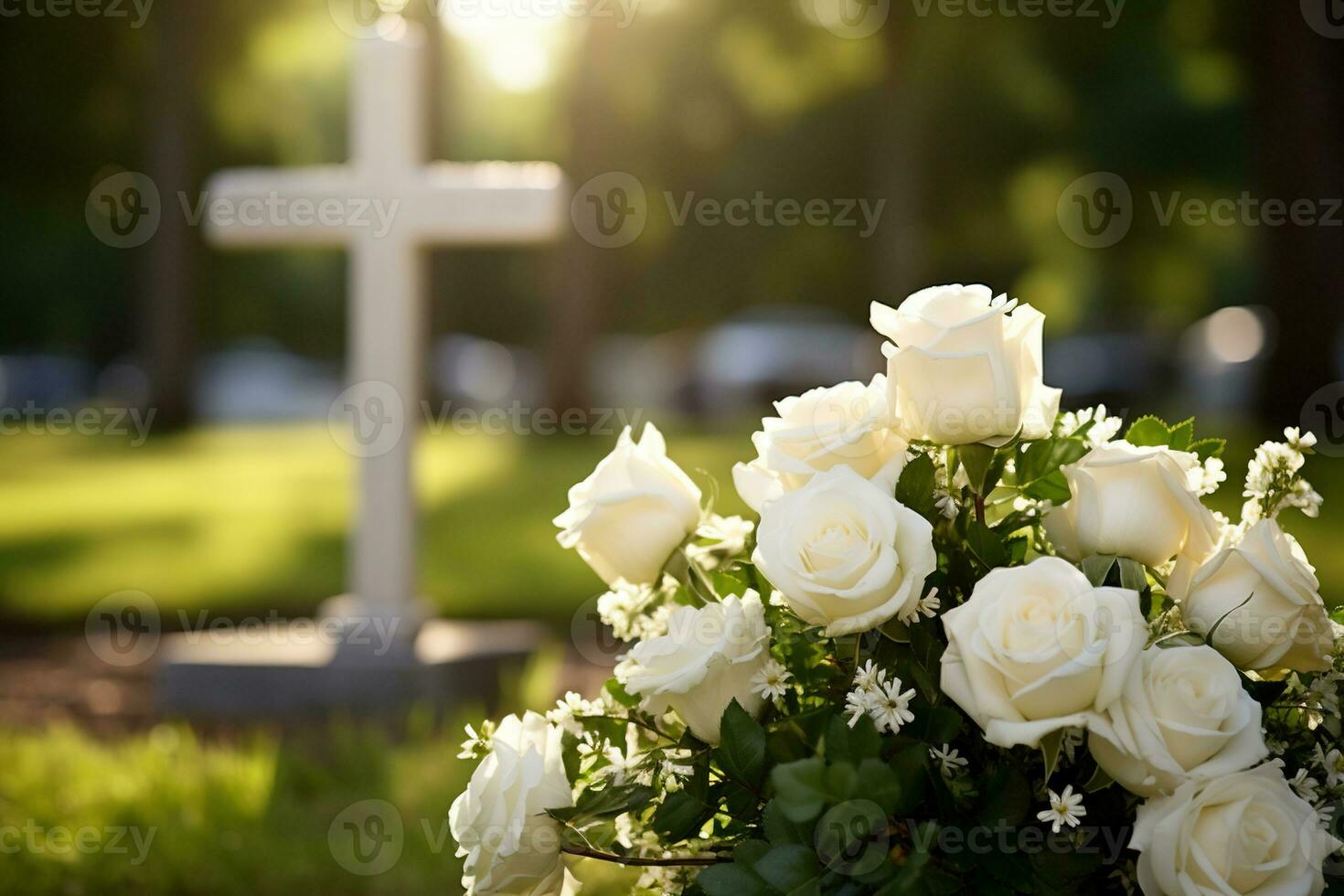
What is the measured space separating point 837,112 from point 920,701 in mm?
21120

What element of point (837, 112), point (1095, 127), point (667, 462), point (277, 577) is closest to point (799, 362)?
point (837, 112)

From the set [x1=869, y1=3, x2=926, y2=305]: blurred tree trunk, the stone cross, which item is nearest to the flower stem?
the stone cross

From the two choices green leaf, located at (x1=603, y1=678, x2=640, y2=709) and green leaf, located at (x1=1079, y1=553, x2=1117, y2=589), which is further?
green leaf, located at (x1=603, y1=678, x2=640, y2=709)

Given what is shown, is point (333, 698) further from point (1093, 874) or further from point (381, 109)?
point (1093, 874)

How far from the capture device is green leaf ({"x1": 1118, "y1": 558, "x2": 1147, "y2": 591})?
124 cm

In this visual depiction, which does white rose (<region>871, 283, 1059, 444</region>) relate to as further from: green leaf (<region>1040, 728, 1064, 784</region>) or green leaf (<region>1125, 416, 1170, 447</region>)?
green leaf (<region>1040, 728, 1064, 784</region>)

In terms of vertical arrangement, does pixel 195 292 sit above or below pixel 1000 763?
below

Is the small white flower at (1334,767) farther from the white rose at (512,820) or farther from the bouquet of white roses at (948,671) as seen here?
the white rose at (512,820)

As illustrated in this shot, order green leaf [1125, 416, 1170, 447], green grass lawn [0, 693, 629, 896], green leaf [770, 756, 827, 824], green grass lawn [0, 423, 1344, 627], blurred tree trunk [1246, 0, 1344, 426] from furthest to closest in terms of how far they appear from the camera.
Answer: blurred tree trunk [1246, 0, 1344, 426]
green grass lawn [0, 423, 1344, 627]
green grass lawn [0, 693, 629, 896]
green leaf [1125, 416, 1170, 447]
green leaf [770, 756, 827, 824]

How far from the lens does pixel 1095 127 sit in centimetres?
1561

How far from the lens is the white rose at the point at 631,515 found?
1397mm

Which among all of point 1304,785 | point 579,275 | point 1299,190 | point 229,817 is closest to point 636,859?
point 1304,785

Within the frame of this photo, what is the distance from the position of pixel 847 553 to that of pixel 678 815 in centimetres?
32

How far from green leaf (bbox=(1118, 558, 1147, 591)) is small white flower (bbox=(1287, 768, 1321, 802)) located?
23 centimetres
